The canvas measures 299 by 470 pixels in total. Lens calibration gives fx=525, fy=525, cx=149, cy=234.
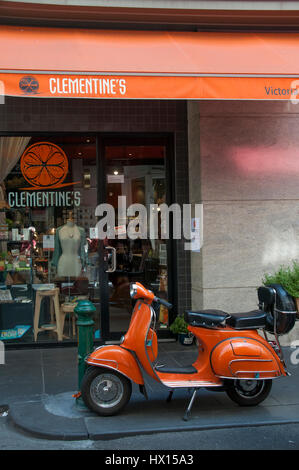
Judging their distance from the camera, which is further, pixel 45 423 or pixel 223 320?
pixel 223 320

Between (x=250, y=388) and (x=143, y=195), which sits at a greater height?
(x=143, y=195)

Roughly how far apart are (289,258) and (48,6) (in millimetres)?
4803

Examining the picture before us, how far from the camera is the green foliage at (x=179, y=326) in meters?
8.00

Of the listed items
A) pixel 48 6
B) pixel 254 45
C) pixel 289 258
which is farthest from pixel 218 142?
pixel 48 6

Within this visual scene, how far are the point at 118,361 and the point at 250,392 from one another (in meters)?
1.42

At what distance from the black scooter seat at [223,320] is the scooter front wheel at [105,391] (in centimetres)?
88

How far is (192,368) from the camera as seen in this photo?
17.2 ft

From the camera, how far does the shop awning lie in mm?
5902

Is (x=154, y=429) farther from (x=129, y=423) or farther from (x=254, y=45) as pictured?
(x=254, y=45)

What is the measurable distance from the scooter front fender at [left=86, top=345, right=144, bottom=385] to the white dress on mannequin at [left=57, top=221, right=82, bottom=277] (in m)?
3.43

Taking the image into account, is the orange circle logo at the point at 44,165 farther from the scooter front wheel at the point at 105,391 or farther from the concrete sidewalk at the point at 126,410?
the scooter front wheel at the point at 105,391

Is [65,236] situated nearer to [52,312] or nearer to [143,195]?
[52,312]

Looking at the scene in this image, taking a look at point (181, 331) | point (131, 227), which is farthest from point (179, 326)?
point (131, 227)

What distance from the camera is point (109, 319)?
829 cm
